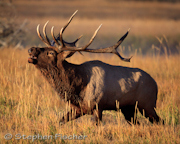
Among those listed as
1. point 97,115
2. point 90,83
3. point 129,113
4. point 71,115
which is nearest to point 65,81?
point 90,83

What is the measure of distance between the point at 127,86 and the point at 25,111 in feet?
5.70

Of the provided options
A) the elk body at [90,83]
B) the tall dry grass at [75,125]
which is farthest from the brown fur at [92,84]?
the tall dry grass at [75,125]

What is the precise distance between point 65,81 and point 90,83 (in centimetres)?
38

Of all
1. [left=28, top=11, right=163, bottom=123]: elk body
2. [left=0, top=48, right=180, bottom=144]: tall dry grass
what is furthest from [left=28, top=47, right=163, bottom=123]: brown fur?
[left=0, top=48, right=180, bottom=144]: tall dry grass

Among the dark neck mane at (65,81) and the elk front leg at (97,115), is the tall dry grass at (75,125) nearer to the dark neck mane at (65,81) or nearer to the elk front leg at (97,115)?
the elk front leg at (97,115)

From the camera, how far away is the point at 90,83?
4742 millimetres

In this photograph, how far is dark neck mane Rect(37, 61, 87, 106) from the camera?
4.69m

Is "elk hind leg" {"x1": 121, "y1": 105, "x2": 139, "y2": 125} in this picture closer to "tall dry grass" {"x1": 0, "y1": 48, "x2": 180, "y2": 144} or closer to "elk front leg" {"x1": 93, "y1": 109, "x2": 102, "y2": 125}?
"tall dry grass" {"x1": 0, "y1": 48, "x2": 180, "y2": 144}

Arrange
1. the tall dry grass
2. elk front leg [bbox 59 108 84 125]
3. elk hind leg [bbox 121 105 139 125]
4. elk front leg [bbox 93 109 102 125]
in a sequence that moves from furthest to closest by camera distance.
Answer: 1. elk hind leg [bbox 121 105 139 125]
2. elk front leg [bbox 59 108 84 125]
3. elk front leg [bbox 93 109 102 125]
4. the tall dry grass

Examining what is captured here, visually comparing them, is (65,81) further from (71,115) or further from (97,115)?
(97,115)

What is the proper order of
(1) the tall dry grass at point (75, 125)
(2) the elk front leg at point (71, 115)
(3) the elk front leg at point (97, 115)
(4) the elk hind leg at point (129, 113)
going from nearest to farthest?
(1) the tall dry grass at point (75, 125), (3) the elk front leg at point (97, 115), (2) the elk front leg at point (71, 115), (4) the elk hind leg at point (129, 113)

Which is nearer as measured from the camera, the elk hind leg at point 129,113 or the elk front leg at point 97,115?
the elk front leg at point 97,115

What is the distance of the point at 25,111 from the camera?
5.15 m

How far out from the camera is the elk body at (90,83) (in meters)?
4.66
